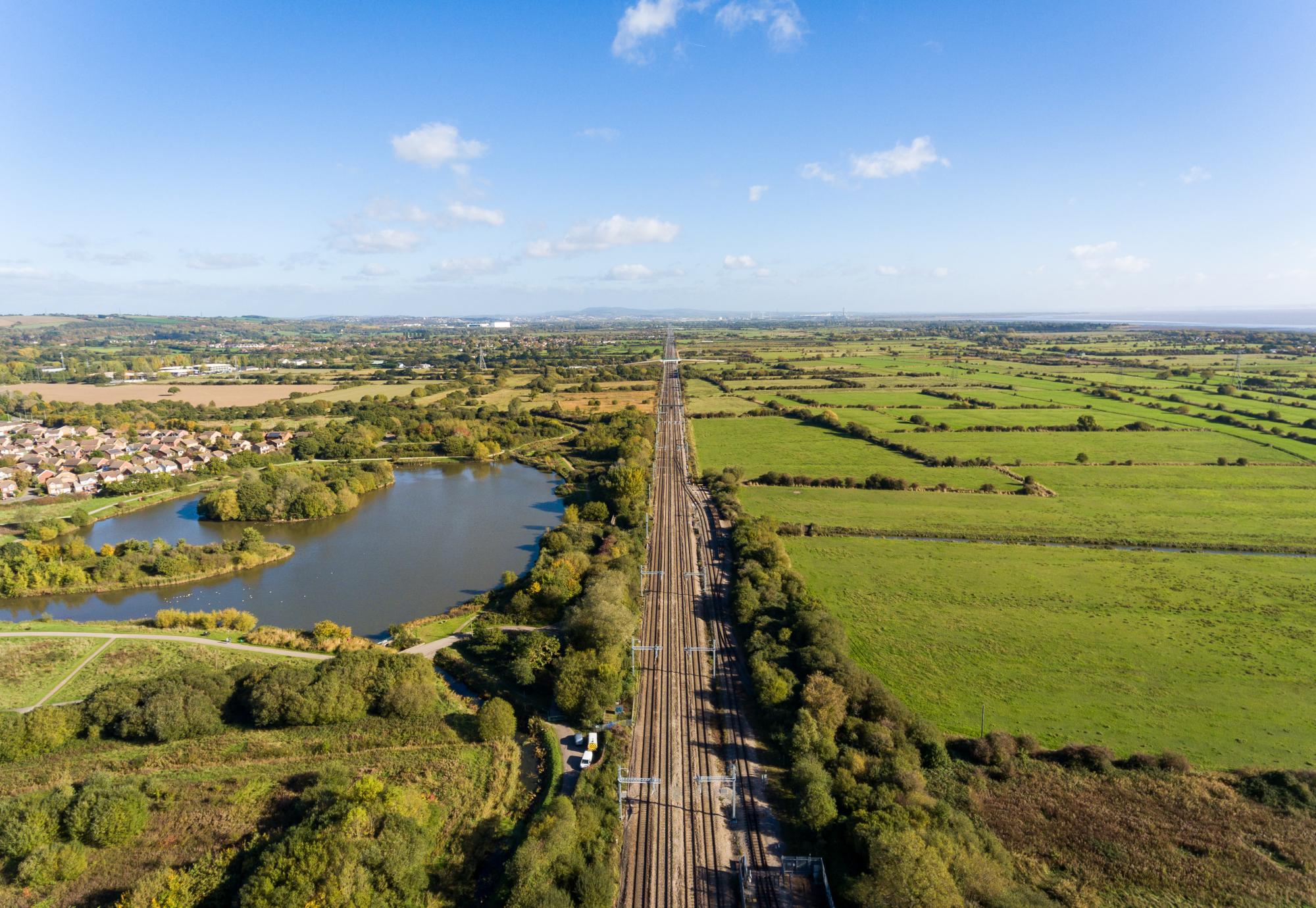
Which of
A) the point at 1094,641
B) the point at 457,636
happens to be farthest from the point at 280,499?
the point at 1094,641

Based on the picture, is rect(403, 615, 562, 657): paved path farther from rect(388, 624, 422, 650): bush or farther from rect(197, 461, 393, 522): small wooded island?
rect(197, 461, 393, 522): small wooded island

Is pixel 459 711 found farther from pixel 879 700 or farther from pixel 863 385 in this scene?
pixel 863 385

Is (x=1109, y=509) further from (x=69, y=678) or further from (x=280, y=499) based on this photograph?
(x=280, y=499)

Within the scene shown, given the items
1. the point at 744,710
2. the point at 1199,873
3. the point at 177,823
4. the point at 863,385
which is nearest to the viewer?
the point at 1199,873

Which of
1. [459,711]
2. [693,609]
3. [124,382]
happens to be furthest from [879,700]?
[124,382]

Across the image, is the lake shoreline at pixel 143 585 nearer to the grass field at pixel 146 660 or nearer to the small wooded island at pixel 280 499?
the grass field at pixel 146 660

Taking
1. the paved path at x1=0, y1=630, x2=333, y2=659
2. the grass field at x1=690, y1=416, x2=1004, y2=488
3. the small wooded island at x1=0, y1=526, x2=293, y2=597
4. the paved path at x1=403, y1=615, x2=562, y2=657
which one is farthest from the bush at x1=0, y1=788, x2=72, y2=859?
the grass field at x1=690, y1=416, x2=1004, y2=488
